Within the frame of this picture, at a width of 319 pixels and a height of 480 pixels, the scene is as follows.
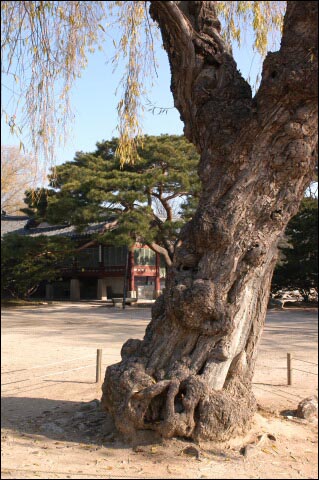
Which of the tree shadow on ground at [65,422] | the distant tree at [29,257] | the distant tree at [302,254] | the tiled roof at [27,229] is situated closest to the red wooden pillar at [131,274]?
the tiled roof at [27,229]

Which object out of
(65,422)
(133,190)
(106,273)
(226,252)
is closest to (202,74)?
(226,252)

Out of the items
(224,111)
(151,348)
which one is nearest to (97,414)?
(151,348)

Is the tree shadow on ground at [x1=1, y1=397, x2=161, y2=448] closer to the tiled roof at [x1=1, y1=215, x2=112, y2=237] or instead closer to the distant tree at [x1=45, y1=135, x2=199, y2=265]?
the distant tree at [x1=45, y1=135, x2=199, y2=265]

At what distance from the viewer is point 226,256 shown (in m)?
4.89

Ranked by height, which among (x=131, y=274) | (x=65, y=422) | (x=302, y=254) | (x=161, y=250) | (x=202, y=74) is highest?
(x=202, y=74)

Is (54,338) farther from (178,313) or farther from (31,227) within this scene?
(31,227)

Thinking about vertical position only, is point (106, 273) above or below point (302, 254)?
below

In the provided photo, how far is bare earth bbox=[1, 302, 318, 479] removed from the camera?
432 cm

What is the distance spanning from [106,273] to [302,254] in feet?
37.4

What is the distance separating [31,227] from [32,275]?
978 cm

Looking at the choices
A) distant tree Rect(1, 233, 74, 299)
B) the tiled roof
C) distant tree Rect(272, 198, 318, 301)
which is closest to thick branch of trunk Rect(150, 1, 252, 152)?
distant tree Rect(272, 198, 318, 301)

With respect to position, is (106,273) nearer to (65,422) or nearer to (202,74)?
(65,422)

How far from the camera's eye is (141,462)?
4445 mm

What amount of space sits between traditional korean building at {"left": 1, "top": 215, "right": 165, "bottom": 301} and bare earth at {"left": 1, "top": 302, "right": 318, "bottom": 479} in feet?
54.7
